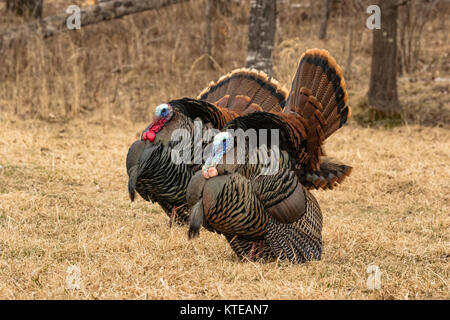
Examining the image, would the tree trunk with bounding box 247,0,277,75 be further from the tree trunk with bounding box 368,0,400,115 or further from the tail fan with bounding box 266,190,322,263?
the tail fan with bounding box 266,190,322,263

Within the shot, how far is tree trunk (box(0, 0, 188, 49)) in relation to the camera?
9.09 m

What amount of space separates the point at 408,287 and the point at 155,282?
1.32 m

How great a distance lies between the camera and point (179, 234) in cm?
436

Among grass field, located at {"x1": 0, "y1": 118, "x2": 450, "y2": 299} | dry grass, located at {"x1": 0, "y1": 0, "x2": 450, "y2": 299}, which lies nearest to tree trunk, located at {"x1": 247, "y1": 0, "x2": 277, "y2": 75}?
dry grass, located at {"x1": 0, "y1": 0, "x2": 450, "y2": 299}

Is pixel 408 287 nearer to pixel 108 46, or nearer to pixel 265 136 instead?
pixel 265 136

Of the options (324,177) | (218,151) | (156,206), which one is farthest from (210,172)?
(156,206)

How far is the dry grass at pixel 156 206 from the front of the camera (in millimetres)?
3340

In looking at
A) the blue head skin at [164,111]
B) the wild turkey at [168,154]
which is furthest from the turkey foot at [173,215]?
the blue head skin at [164,111]

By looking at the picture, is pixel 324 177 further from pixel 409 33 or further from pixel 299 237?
pixel 409 33

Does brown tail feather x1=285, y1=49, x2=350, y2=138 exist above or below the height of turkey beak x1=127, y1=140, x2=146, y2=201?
above

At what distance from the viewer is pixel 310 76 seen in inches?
167

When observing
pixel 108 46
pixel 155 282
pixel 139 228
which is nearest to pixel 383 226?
pixel 139 228

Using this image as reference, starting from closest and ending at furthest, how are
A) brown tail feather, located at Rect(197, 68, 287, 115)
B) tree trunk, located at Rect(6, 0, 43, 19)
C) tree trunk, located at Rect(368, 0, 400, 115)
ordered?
brown tail feather, located at Rect(197, 68, 287, 115) < tree trunk, located at Rect(368, 0, 400, 115) < tree trunk, located at Rect(6, 0, 43, 19)

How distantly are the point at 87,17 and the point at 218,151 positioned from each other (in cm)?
707
